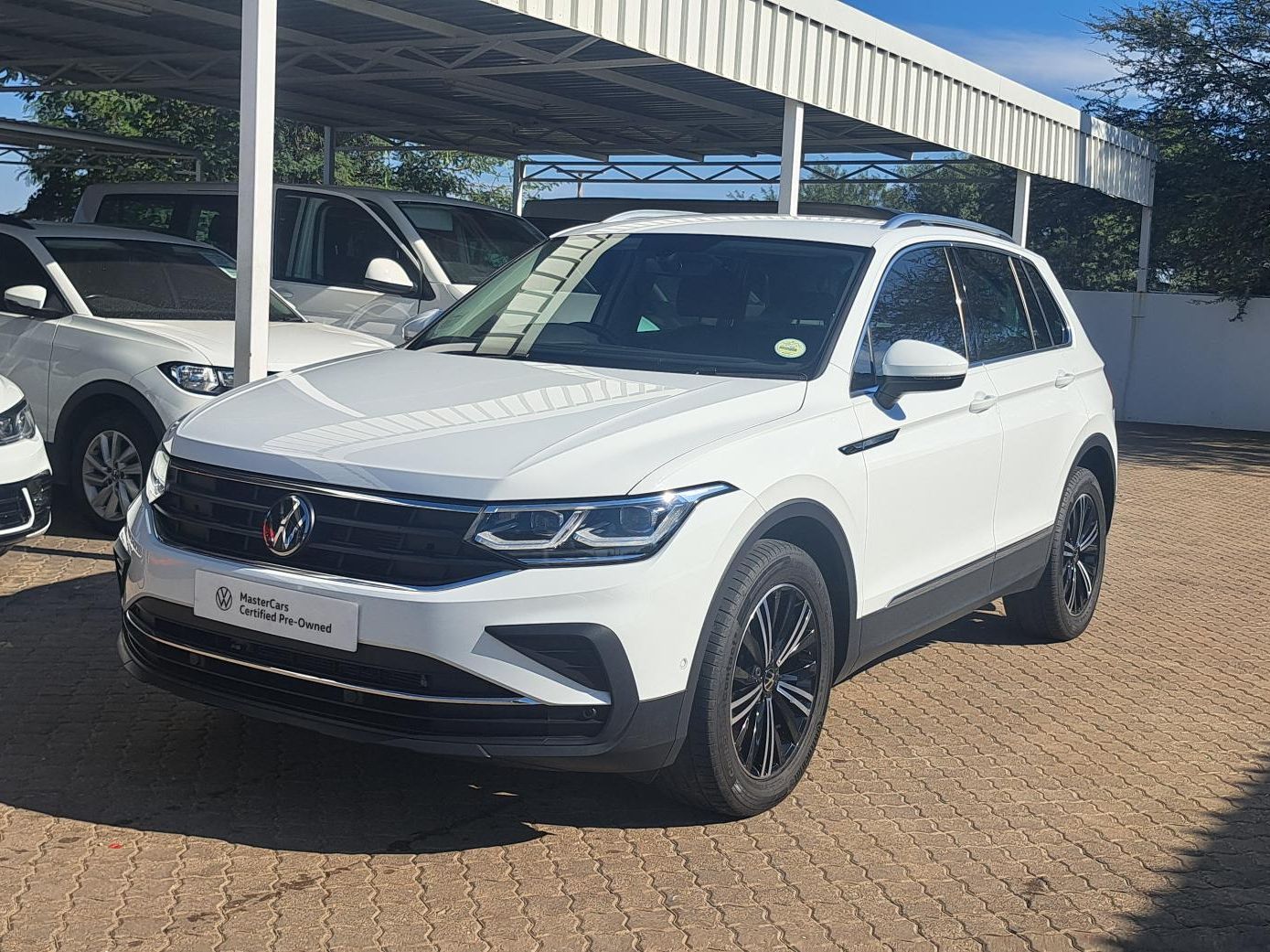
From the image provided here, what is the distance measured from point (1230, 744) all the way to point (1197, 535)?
19.2ft

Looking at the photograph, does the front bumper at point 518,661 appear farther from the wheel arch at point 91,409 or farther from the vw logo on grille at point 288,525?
the wheel arch at point 91,409

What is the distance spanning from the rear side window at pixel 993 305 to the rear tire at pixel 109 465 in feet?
14.3

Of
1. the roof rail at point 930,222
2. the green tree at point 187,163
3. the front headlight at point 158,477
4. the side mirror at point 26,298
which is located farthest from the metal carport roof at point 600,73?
the green tree at point 187,163

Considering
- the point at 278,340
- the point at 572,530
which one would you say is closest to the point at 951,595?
the point at 572,530

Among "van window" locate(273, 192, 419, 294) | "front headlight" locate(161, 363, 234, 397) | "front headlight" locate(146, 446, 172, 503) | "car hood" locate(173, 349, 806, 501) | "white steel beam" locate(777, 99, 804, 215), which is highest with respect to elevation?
"white steel beam" locate(777, 99, 804, 215)

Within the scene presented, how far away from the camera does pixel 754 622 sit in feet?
13.6

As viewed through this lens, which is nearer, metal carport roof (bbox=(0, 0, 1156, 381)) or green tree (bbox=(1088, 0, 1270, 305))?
metal carport roof (bbox=(0, 0, 1156, 381))

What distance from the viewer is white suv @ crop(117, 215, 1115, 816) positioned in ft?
12.1

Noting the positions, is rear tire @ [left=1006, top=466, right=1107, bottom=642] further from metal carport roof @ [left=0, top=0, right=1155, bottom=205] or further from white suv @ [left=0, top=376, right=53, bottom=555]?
white suv @ [left=0, top=376, right=53, bottom=555]

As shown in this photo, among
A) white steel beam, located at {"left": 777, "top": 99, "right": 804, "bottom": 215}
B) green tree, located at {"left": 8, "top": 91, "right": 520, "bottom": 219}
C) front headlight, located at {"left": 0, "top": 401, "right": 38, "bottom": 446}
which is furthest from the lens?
green tree, located at {"left": 8, "top": 91, "right": 520, "bottom": 219}

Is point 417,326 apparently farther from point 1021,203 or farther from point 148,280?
point 1021,203

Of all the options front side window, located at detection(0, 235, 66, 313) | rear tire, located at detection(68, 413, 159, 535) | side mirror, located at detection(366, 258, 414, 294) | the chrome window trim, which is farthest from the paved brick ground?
side mirror, located at detection(366, 258, 414, 294)

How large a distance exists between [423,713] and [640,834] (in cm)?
89

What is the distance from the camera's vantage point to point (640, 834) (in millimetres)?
4230
